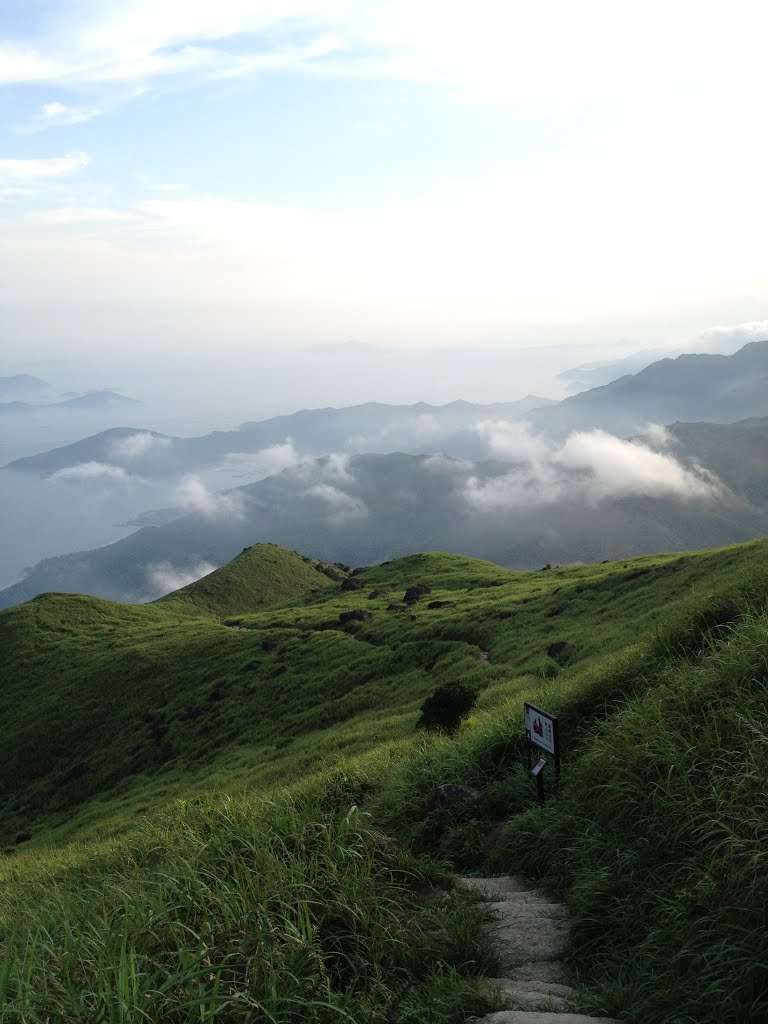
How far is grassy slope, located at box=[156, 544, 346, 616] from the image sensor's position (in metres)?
153

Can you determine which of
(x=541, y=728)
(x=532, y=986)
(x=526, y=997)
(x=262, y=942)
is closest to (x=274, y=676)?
(x=541, y=728)

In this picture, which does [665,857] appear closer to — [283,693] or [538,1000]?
[538,1000]

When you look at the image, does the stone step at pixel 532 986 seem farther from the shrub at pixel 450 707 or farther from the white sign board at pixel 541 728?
the shrub at pixel 450 707

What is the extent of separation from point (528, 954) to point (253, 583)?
164 metres

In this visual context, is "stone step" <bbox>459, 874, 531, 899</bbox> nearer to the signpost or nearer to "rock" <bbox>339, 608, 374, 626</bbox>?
the signpost

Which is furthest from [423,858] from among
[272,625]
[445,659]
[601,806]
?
[272,625]

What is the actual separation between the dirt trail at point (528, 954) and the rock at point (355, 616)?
71.5m

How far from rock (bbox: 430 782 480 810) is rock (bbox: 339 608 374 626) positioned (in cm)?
6807

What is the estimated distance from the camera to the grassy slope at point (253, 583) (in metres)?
153

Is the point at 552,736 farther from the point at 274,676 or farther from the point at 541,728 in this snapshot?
the point at 274,676

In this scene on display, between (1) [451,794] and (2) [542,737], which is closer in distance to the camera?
(2) [542,737]

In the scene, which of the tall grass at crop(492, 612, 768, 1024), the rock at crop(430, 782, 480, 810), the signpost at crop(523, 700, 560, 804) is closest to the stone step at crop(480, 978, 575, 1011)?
the tall grass at crop(492, 612, 768, 1024)

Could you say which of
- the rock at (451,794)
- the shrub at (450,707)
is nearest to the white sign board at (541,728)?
the rock at (451,794)

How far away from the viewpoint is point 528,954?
741 cm
